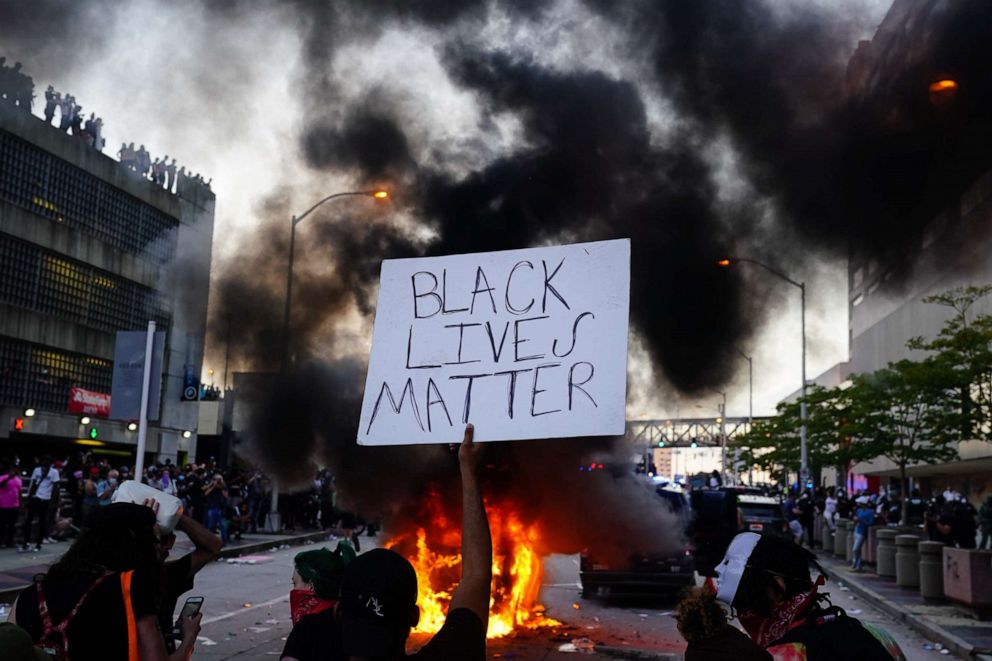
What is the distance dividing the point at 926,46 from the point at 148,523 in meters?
37.8

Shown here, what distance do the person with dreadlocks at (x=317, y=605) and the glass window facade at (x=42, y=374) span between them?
29.7 meters

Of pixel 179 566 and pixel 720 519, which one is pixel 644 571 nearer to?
pixel 720 519

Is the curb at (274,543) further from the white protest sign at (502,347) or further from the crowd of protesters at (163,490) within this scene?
the white protest sign at (502,347)

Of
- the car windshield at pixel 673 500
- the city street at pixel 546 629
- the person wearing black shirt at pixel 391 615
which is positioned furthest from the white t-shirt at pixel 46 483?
the person wearing black shirt at pixel 391 615

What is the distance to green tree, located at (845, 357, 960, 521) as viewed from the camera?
2109 centimetres

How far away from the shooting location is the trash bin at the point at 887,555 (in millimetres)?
18797

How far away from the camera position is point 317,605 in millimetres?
3744

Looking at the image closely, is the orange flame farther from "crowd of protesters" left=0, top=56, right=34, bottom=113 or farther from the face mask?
"crowd of protesters" left=0, top=56, right=34, bottom=113

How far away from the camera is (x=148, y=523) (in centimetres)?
309

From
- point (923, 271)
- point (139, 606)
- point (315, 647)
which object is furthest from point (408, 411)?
point (923, 271)

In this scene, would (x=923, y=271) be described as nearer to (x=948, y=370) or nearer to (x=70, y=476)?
(x=948, y=370)

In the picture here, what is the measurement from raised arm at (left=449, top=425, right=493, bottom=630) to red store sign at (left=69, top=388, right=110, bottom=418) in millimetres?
31298

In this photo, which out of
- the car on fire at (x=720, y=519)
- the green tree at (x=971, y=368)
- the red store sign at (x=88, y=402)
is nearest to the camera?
the car on fire at (x=720, y=519)

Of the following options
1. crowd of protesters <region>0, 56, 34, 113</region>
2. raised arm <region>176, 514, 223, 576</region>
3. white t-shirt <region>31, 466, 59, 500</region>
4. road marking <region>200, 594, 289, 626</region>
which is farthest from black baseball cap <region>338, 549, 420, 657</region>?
crowd of protesters <region>0, 56, 34, 113</region>
